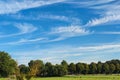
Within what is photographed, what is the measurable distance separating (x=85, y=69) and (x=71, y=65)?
781cm

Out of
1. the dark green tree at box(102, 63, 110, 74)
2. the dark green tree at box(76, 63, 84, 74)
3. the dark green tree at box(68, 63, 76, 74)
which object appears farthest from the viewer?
the dark green tree at box(102, 63, 110, 74)

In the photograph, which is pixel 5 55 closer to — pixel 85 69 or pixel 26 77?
pixel 85 69

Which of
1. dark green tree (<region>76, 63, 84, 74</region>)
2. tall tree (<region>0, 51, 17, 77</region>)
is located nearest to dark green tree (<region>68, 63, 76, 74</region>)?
dark green tree (<region>76, 63, 84, 74</region>)

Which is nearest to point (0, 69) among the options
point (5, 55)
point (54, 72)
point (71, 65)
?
point (5, 55)

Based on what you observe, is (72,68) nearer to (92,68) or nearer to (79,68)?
(79,68)

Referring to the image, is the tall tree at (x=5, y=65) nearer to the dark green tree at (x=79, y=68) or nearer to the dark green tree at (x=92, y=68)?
the dark green tree at (x=79, y=68)

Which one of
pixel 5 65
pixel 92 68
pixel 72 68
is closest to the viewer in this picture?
pixel 5 65

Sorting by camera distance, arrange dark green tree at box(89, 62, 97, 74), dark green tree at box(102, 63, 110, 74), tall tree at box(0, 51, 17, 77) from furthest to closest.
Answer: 1. dark green tree at box(102, 63, 110, 74)
2. dark green tree at box(89, 62, 97, 74)
3. tall tree at box(0, 51, 17, 77)

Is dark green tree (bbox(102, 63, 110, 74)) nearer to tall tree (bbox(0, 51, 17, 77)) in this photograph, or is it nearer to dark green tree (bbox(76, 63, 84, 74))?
dark green tree (bbox(76, 63, 84, 74))

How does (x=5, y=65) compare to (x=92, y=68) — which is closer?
(x=5, y=65)

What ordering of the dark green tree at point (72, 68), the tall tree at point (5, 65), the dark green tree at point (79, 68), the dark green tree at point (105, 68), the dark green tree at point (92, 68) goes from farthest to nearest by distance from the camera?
the dark green tree at point (105, 68)
the dark green tree at point (72, 68)
the dark green tree at point (92, 68)
the dark green tree at point (79, 68)
the tall tree at point (5, 65)

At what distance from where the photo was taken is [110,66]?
180125 mm

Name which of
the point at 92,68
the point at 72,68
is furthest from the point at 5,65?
the point at 92,68

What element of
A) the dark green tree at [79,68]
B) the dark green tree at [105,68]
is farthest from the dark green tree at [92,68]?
the dark green tree at [79,68]
